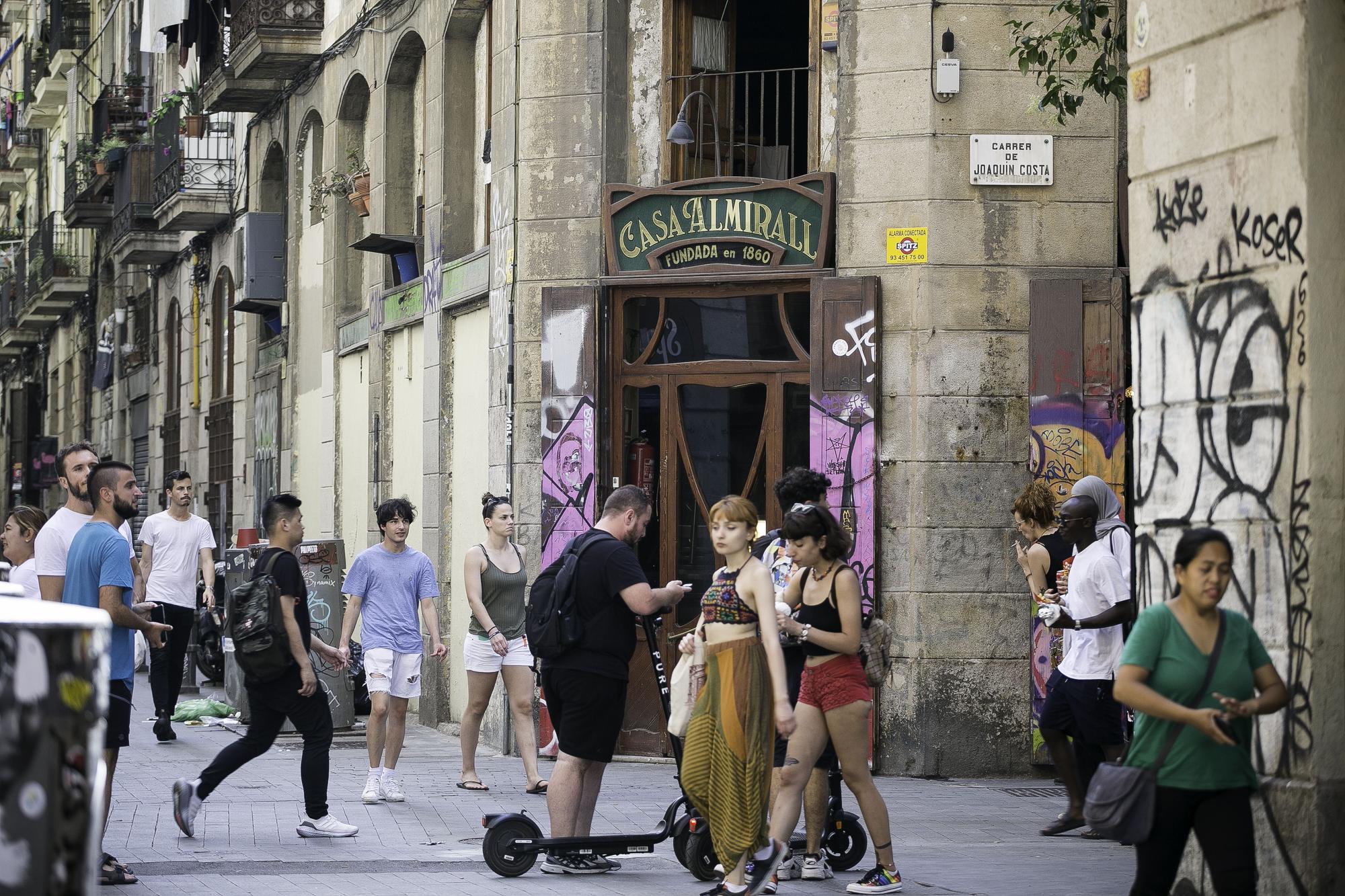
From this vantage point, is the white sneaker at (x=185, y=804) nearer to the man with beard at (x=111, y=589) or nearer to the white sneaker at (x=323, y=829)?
the white sneaker at (x=323, y=829)

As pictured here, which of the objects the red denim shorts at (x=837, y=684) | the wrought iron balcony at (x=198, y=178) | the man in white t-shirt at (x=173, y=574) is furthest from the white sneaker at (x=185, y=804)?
the wrought iron balcony at (x=198, y=178)

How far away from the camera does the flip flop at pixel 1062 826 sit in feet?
32.9

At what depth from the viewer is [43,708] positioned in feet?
13.3

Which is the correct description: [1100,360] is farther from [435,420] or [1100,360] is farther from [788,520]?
[435,420]

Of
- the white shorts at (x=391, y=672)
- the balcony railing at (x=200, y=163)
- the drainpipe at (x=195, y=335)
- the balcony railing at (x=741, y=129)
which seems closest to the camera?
the white shorts at (x=391, y=672)

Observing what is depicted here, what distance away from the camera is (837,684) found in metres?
8.13

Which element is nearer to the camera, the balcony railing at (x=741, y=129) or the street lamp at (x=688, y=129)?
the street lamp at (x=688, y=129)

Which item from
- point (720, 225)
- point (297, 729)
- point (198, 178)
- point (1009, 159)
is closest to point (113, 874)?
point (297, 729)

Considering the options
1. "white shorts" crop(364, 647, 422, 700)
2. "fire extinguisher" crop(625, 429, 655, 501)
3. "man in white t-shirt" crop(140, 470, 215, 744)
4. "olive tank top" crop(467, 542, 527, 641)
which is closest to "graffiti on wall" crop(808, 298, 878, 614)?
"fire extinguisher" crop(625, 429, 655, 501)

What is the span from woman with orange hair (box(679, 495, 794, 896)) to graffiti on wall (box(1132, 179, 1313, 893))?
5.35 ft

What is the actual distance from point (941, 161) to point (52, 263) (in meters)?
27.8

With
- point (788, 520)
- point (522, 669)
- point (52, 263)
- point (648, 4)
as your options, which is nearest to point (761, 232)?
point (648, 4)

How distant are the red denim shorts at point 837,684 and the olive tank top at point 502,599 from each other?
12.0ft

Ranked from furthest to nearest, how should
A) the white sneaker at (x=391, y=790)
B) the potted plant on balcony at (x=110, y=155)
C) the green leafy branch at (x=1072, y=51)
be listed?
the potted plant on balcony at (x=110, y=155) → the white sneaker at (x=391, y=790) → the green leafy branch at (x=1072, y=51)
